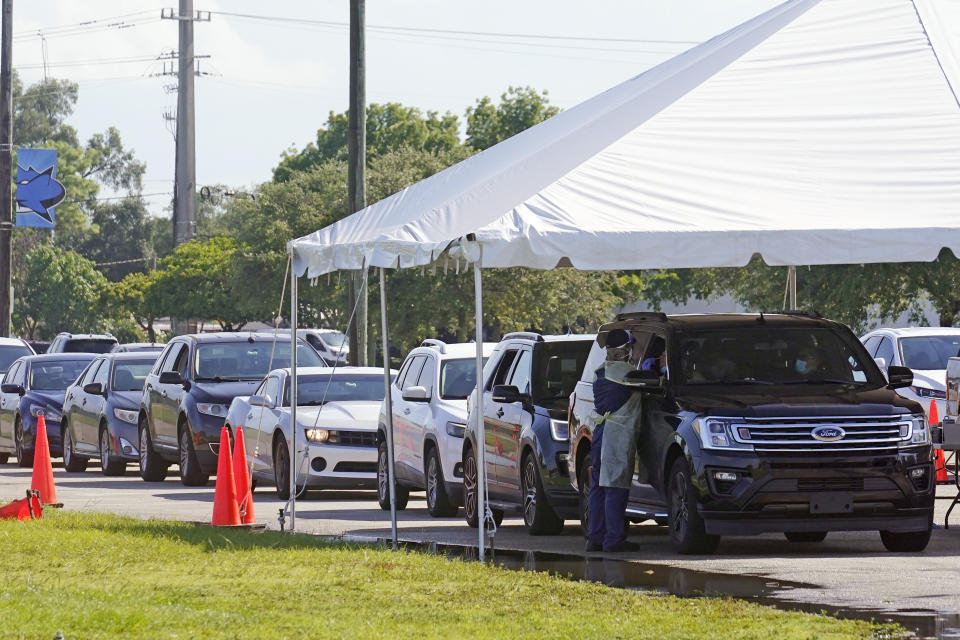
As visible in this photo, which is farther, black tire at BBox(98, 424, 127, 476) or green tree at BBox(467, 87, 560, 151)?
green tree at BBox(467, 87, 560, 151)

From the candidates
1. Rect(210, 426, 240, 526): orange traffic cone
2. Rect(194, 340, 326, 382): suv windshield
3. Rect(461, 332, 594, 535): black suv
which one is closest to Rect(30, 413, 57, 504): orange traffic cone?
Rect(210, 426, 240, 526): orange traffic cone

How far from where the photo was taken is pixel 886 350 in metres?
26.0

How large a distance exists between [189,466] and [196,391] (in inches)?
38.3

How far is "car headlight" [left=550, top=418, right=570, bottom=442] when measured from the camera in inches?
640

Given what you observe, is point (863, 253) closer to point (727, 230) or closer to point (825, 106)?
point (727, 230)

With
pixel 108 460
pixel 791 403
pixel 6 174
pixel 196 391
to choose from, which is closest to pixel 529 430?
pixel 791 403

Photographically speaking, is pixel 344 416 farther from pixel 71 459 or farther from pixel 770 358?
pixel 71 459

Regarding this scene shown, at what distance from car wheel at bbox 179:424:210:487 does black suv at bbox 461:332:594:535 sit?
7.24 meters

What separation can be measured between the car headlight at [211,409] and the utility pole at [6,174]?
75.0 ft

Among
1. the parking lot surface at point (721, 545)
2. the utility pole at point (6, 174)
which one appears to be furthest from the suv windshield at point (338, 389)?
the utility pole at point (6, 174)

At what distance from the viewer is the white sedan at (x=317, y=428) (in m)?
21.5

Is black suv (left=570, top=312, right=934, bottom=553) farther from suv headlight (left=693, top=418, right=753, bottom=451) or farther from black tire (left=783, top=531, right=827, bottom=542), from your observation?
Answer: black tire (left=783, top=531, right=827, bottom=542)

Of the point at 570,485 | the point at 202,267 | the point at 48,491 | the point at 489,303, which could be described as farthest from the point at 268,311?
the point at 570,485

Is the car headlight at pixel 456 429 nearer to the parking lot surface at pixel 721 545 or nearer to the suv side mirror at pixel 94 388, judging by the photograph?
the parking lot surface at pixel 721 545
